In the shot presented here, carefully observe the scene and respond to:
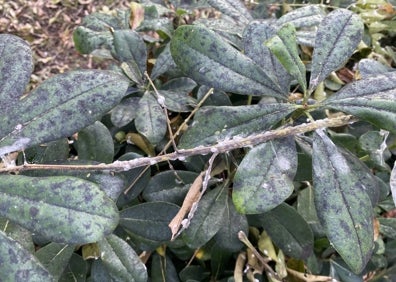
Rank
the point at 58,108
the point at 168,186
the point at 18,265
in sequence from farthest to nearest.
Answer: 1. the point at 168,186
2. the point at 58,108
3. the point at 18,265

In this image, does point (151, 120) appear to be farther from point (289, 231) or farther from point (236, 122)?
point (289, 231)

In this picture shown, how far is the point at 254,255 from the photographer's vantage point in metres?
1.11

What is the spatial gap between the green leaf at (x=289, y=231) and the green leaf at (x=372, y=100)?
353 millimetres

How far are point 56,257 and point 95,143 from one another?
23cm

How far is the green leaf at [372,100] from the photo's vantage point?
745 mm

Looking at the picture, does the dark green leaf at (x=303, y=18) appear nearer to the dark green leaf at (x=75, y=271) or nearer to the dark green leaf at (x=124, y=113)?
the dark green leaf at (x=124, y=113)

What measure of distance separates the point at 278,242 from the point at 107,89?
0.55 meters

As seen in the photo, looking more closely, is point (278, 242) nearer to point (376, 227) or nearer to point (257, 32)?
point (376, 227)

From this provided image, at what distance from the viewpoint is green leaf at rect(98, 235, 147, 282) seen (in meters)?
0.93

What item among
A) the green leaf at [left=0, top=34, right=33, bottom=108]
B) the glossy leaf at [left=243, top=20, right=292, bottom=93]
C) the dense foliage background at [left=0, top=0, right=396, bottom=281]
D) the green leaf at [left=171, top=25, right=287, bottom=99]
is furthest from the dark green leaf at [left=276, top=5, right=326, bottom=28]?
the green leaf at [left=0, top=34, right=33, bottom=108]

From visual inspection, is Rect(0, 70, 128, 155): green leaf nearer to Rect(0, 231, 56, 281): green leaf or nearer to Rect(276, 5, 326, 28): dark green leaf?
Rect(0, 231, 56, 281): green leaf

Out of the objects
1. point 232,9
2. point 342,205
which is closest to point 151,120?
point 232,9

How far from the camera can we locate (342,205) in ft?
2.51

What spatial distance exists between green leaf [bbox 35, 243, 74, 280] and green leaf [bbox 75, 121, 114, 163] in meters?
0.18
